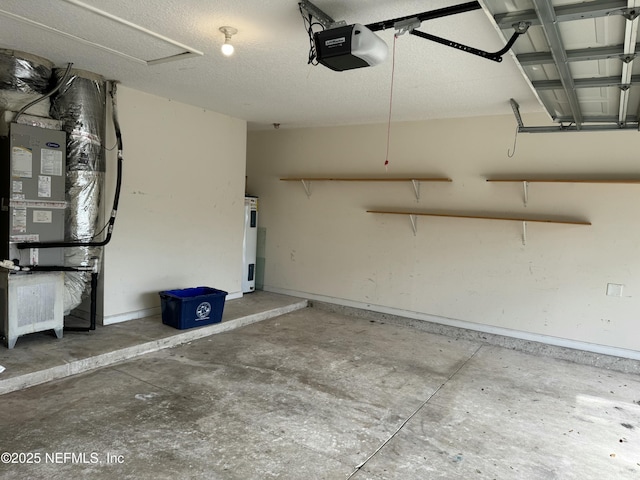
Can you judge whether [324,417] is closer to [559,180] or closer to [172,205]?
[172,205]

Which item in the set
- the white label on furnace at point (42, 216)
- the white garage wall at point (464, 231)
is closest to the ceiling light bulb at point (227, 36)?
the white label on furnace at point (42, 216)

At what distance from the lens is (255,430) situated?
8.47 ft

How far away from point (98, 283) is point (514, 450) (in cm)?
379

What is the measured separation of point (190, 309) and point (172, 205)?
1.22 metres

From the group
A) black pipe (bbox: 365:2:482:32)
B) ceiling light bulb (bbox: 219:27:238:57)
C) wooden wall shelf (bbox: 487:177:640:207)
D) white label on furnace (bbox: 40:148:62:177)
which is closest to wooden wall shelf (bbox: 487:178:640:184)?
wooden wall shelf (bbox: 487:177:640:207)

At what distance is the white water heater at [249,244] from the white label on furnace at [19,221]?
2.84 m

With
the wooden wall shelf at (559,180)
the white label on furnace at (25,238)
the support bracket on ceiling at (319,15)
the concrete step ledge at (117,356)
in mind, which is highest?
the support bracket on ceiling at (319,15)

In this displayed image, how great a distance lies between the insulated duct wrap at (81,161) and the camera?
3.55 m

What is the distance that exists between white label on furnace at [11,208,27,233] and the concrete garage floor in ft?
3.95

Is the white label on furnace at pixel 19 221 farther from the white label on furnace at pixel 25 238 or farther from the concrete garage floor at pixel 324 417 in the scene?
the concrete garage floor at pixel 324 417

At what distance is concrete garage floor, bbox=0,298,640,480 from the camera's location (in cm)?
227

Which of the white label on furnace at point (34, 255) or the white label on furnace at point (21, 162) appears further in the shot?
the white label on furnace at point (34, 255)

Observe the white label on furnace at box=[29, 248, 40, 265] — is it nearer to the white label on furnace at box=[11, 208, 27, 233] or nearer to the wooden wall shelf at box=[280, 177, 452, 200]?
the white label on furnace at box=[11, 208, 27, 233]

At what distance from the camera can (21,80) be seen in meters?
3.25
